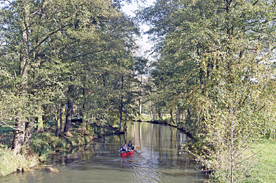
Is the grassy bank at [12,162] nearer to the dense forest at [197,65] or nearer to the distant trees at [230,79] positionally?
the dense forest at [197,65]

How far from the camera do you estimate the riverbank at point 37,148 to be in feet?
49.8

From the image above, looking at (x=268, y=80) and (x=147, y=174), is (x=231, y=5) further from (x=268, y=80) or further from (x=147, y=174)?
(x=147, y=174)

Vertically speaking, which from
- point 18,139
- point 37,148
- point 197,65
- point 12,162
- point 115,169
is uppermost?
point 197,65

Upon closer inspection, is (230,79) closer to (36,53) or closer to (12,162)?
(36,53)

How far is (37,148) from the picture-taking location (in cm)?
1991

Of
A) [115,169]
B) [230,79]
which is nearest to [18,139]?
[115,169]

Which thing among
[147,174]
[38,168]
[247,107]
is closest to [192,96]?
[247,107]

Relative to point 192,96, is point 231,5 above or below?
above

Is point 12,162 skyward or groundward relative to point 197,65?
groundward

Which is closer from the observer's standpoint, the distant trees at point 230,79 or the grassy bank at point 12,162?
the distant trees at point 230,79

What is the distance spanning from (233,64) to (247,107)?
2.45 m

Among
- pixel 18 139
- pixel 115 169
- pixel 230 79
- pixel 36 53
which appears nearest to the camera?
pixel 230 79

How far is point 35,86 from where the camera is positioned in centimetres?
1722

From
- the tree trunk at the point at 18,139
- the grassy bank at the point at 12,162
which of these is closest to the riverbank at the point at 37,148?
the grassy bank at the point at 12,162
